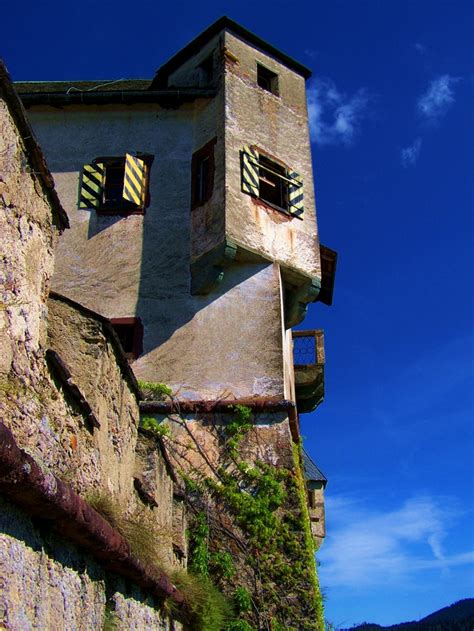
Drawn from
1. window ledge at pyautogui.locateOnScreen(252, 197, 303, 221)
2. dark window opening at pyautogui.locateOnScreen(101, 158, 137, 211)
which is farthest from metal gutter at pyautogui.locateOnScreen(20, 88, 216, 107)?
window ledge at pyautogui.locateOnScreen(252, 197, 303, 221)

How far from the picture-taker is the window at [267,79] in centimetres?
1655

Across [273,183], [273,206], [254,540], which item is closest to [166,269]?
[273,206]

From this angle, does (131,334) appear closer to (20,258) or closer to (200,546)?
(200,546)

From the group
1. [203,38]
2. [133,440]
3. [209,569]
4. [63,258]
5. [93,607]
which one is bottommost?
[93,607]

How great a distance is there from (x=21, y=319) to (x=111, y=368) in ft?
5.49

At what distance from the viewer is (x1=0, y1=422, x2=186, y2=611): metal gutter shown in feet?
10.8

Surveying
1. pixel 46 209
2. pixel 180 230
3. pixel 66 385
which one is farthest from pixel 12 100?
pixel 180 230

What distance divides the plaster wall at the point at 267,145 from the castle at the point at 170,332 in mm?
44

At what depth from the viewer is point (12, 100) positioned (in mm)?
4078

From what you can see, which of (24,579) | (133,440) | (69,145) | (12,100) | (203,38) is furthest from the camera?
(203,38)

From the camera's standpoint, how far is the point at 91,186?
15000 mm

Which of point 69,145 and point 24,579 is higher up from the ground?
point 69,145

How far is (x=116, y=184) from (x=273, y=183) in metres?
3.25

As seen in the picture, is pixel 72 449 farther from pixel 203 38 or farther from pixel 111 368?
pixel 203 38
